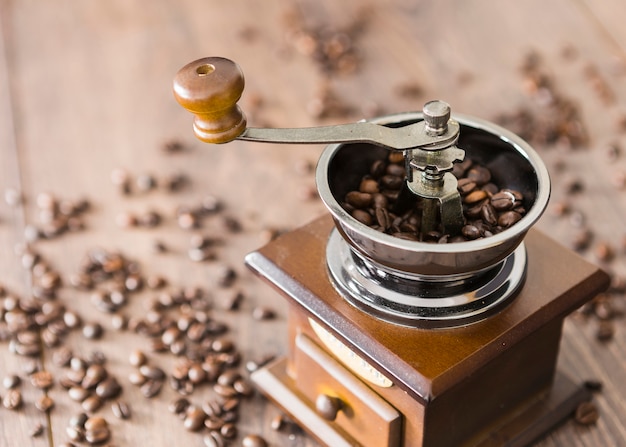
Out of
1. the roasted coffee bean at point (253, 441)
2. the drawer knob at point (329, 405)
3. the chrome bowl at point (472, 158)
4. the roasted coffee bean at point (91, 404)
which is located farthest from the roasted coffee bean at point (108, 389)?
the chrome bowl at point (472, 158)

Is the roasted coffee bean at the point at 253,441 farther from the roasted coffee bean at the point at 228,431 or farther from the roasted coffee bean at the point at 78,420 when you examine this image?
the roasted coffee bean at the point at 78,420

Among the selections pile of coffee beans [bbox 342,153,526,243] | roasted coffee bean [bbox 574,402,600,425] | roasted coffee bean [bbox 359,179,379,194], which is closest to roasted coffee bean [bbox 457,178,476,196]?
pile of coffee beans [bbox 342,153,526,243]

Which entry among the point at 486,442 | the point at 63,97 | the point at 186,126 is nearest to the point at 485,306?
the point at 486,442

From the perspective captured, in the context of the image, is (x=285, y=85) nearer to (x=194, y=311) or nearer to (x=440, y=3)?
(x=440, y=3)

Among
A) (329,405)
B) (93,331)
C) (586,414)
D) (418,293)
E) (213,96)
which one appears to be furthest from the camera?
(93,331)

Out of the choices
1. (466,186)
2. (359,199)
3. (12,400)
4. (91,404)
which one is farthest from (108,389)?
(466,186)

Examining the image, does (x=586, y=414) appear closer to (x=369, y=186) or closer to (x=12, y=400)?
(x=369, y=186)
